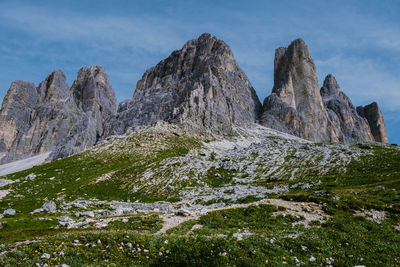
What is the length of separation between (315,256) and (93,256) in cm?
1192

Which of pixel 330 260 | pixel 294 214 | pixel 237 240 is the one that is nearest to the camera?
pixel 330 260

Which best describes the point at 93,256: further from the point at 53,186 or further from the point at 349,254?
the point at 53,186

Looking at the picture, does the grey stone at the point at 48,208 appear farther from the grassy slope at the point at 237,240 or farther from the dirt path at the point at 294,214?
the dirt path at the point at 294,214

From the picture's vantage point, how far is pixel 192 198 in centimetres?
4997

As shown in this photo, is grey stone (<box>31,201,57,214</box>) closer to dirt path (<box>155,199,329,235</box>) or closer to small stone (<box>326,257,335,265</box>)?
dirt path (<box>155,199,329,235</box>)

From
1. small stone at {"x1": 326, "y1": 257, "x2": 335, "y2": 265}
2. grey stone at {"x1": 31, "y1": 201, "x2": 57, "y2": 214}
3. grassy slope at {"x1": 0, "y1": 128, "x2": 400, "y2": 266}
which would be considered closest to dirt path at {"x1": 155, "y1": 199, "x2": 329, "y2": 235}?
grassy slope at {"x1": 0, "y1": 128, "x2": 400, "y2": 266}

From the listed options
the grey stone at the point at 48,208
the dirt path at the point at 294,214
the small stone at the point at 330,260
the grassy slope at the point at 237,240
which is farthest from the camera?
the grey stone at the point at 48,208

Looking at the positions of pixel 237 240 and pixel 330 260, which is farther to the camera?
pixel 237 240

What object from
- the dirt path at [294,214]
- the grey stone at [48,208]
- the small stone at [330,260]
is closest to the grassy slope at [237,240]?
the small stone at [330,260]

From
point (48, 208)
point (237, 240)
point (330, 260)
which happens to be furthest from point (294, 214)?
point (48, 208)

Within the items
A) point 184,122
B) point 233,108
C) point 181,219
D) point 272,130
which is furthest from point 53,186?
point 272,130

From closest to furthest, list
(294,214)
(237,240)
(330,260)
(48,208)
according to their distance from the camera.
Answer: (330,260)
(237,240)
(294,214)
(48,208)

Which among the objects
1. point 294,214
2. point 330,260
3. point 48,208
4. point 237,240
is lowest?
point 48,208

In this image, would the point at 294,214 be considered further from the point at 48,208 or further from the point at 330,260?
the point at 48,208
